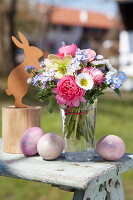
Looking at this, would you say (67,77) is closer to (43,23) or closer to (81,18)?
(43,23)

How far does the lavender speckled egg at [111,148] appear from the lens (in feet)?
4.72

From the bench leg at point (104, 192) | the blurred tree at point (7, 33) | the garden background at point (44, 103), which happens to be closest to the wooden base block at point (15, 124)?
the bench leg at point (104, 192)

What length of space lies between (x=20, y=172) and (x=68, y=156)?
0.82 feet

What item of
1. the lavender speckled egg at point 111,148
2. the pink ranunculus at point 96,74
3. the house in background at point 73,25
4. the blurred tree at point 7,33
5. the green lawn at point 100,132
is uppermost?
the house in background at point 73,25

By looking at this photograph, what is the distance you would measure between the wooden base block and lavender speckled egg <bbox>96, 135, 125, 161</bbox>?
394 millimetres

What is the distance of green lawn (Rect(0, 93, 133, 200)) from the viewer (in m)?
2.71

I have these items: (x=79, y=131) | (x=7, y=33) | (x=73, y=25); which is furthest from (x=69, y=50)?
(x=73, y=25)

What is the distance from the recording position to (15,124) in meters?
1.64

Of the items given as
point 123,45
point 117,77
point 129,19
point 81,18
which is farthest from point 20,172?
point 81,18

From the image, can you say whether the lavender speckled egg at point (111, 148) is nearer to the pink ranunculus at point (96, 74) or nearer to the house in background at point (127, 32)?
the pink ranunculus at point (96, 74)

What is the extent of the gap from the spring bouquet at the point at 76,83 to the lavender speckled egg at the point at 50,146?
2.0 inches

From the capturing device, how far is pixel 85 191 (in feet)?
4.18

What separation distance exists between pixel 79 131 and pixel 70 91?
204mm

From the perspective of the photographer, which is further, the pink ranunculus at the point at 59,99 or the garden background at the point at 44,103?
the garden background at the point at 44,103
